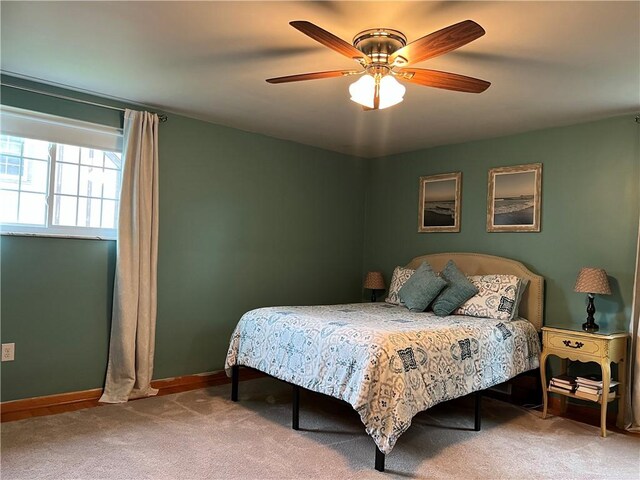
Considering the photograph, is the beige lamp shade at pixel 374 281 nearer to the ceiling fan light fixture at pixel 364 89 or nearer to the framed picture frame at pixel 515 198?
the framed picture frame at pixel 515 198

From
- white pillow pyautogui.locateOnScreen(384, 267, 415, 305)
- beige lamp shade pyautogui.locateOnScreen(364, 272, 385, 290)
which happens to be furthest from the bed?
beige lamp shade pyautogui.locateOnScreen(364, 272, 385, 290)

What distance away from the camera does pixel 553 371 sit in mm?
3984

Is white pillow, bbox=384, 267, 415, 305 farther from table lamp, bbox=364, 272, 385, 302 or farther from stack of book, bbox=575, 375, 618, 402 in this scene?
stack of book, bbox=575, 375, 618, 402

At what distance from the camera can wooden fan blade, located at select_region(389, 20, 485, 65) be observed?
1.93m

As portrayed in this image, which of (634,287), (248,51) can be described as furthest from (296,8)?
(634,287)

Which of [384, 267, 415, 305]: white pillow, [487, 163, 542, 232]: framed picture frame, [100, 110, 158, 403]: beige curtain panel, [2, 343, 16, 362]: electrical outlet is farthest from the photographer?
[384, 267, 415, 305]: white pillow

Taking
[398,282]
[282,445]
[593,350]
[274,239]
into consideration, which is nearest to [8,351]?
[282,445]

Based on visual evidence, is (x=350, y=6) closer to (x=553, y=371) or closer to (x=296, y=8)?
(x=296, y=8)

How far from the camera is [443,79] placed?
2.52 m

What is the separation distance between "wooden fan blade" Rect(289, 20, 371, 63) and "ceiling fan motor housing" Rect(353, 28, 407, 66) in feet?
0.19

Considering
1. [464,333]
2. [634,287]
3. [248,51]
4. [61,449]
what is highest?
[248,51]

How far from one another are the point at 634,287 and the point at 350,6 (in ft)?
9.64

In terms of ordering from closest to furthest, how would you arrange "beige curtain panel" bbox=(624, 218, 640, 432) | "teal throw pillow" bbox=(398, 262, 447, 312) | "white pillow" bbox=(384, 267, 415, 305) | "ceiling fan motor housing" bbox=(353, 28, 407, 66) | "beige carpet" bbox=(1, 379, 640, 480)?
"ceiling fan motor housing" bbox=(353, 28, 407, 66) < "beige carpet" bbox=(1, 379, 640, 480) < "beige curtain panel" bbox=(624, 218, 640, 432) < "teal throw pillow" bbox=(398, 262, 447, 312) < "white pillow" bbox=(384, 267, 415, 305)

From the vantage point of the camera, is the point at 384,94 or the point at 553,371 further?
the point at 553,371
